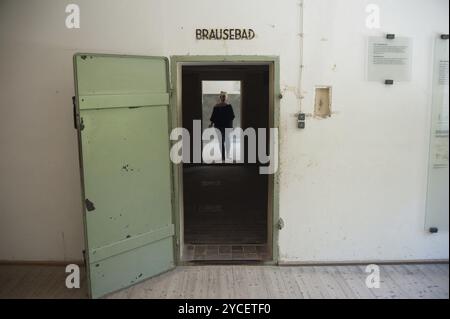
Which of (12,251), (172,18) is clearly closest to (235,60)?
(172,18)

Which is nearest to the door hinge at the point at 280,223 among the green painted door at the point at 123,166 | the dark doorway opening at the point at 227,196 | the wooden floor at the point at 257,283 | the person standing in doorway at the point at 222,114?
the dark doorway opening at the point at 227,196

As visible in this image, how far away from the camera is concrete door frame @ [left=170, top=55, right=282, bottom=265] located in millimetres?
3814

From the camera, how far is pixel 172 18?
12.4 ft

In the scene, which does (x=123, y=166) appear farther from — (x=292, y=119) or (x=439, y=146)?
(x=439, y=146)

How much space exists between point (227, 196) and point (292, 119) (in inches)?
116

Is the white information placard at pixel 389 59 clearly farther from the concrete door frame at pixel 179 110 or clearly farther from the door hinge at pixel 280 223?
the door hinge at pixel 280 223

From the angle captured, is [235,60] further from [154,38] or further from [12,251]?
[12,251]

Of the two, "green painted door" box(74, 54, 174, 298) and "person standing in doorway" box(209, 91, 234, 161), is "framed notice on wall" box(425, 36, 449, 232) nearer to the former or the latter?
"green painted door" box(74, 54, 174, 298)

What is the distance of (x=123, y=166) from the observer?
3.53 metres

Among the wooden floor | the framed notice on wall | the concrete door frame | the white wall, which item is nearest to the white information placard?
the white wall

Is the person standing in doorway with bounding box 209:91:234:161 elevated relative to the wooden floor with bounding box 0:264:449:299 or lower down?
elevated

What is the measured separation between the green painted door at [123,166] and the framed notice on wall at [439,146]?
2498 millimetres

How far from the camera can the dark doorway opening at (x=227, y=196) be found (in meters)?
4.49

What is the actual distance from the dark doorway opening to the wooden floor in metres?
0.30
